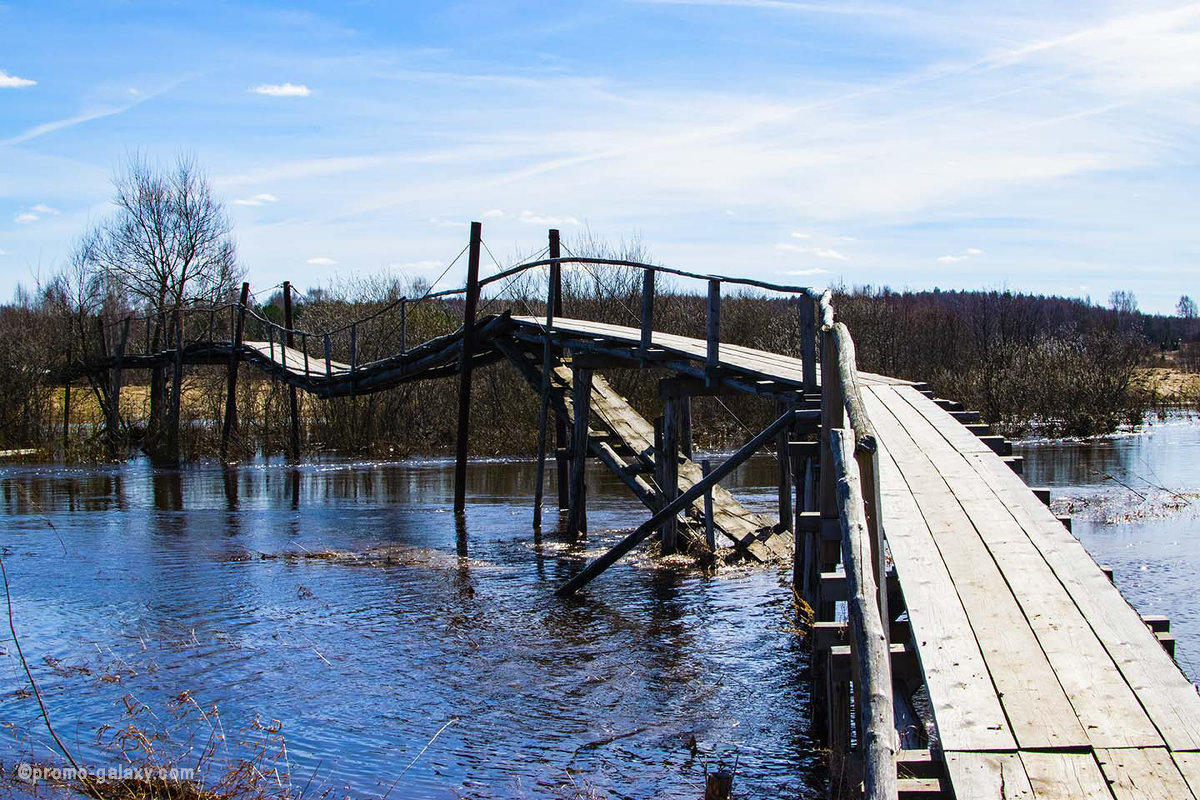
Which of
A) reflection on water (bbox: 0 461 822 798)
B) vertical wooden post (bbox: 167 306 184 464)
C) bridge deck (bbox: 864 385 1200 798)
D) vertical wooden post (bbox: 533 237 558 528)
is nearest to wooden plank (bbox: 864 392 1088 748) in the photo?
bridge deck (bbox: 864 385 1200 798)

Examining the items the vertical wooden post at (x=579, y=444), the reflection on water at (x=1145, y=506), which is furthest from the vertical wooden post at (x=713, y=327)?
Result: the reflection on water at (x=1145, y=506)

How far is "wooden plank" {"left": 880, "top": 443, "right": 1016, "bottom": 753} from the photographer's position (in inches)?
138

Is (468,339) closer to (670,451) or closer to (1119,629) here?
(670,451)

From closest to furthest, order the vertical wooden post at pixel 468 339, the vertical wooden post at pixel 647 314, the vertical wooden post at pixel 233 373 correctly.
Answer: the vertical wooden post at pixel 647 314
the vertical wooden post at pixel 468 339
the vertical wooden post at pixel 233 373

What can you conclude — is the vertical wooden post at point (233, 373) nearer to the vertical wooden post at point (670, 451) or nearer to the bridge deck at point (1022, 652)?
the vertical wooden post at point (670, 451)

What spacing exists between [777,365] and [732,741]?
17.5 ft

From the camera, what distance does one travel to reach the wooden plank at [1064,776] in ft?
10.4

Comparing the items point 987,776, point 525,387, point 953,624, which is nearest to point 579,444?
point 953,624

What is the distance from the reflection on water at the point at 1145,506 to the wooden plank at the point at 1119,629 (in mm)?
2695

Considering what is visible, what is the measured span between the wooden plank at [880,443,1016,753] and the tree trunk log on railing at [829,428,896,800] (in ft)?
1.52

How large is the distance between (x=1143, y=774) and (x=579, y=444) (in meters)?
11.3

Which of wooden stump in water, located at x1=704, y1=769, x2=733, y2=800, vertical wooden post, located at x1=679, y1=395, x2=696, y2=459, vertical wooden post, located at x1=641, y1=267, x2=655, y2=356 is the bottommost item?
wooden stump in water, located at x1=704, y1=769, x2=733, y2=800

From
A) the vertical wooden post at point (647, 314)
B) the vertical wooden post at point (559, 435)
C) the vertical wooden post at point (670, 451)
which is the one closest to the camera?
the vertical wooden post at point (647, 314)

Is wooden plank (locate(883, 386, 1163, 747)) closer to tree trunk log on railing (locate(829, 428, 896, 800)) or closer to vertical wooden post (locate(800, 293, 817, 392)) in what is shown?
tree trunk log on railing (locate(829, 428, 896, 800))
